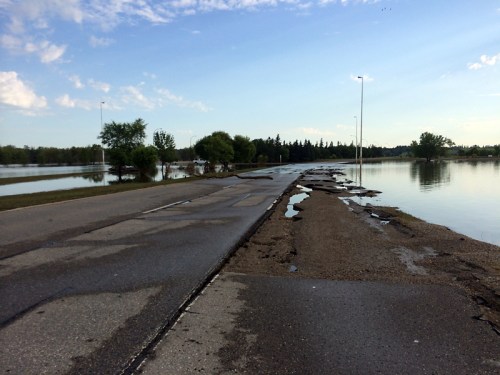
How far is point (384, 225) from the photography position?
1548cm

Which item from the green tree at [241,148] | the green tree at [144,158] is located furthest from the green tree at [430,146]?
the green tree at [144,158]

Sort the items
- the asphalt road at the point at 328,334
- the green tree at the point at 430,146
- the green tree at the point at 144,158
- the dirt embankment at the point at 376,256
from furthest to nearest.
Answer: the green tree at the point at 430,146 < the green tree at the point at 144,158 < the dirt embankment at the point at 376,256 < the asphalt road at the point at 328,334

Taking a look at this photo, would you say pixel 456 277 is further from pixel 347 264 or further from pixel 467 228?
pixel 467 228

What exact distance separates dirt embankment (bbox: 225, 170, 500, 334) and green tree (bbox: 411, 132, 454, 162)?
18159cm

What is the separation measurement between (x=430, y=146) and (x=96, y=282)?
19352cm

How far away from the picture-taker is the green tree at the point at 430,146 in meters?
181

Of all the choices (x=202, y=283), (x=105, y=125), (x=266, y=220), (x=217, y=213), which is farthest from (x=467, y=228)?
(x=105, y=125)

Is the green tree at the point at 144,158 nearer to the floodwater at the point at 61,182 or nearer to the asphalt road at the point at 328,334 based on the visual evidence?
the floodwater at the point at 61,182

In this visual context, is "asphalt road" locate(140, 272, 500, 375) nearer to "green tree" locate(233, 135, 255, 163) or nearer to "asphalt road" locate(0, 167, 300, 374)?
"asphalt road" locate(0, 167, 300, 374)

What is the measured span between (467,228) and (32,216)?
16540 millimetres

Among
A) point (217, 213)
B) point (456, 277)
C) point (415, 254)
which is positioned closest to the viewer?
point (456, 277)

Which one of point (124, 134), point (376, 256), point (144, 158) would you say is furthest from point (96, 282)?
point (124, 134)

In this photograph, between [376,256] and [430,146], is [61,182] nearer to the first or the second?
[376,256]

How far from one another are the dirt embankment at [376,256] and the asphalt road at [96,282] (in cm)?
96
